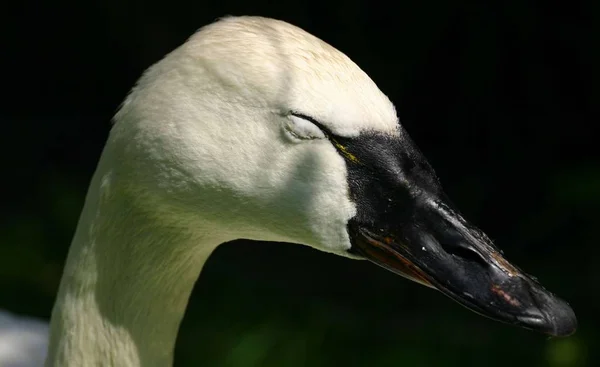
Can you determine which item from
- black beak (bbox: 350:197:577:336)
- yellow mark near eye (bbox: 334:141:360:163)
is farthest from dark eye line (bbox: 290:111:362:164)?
black beak (bbox: 350:197:577:336)

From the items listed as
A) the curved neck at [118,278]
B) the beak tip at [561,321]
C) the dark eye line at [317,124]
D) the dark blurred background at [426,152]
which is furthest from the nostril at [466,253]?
the dark blurred background at [426,152]

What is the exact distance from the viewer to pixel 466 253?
1860 mm

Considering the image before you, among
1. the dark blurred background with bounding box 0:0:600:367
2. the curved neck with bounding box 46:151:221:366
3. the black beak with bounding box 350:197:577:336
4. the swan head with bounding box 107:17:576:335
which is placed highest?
the swan head with bounding box 107:17:576:335

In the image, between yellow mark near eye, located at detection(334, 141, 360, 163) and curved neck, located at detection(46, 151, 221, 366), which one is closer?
yellow mark near eye, located at detection(334, 141, 360, 163)

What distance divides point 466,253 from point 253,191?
0.44 m

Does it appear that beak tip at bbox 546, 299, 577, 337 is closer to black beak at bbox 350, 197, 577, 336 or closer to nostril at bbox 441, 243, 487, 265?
black beak at bbox 350, 197, 577, 336

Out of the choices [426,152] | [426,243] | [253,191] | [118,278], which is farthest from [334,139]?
[426,152]

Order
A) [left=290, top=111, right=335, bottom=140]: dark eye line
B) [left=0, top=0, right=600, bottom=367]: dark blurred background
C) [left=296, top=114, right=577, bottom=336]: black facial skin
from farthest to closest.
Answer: [left=0, top=0, right=600, bottom=367]: dark blurred background
[left=296, top=114, right=577, bottom=336]: black facial skin
[left=290, top=111, right=335, bottom=140]: dark eye line

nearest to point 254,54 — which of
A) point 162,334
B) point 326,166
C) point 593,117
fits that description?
point 326,166

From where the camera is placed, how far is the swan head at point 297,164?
5.65ft

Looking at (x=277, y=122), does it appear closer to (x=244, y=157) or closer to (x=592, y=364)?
(x=244, y=157)

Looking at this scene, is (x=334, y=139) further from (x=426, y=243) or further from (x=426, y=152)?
(x=426, y=152)

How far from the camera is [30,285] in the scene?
436cm

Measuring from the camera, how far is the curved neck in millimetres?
1865
